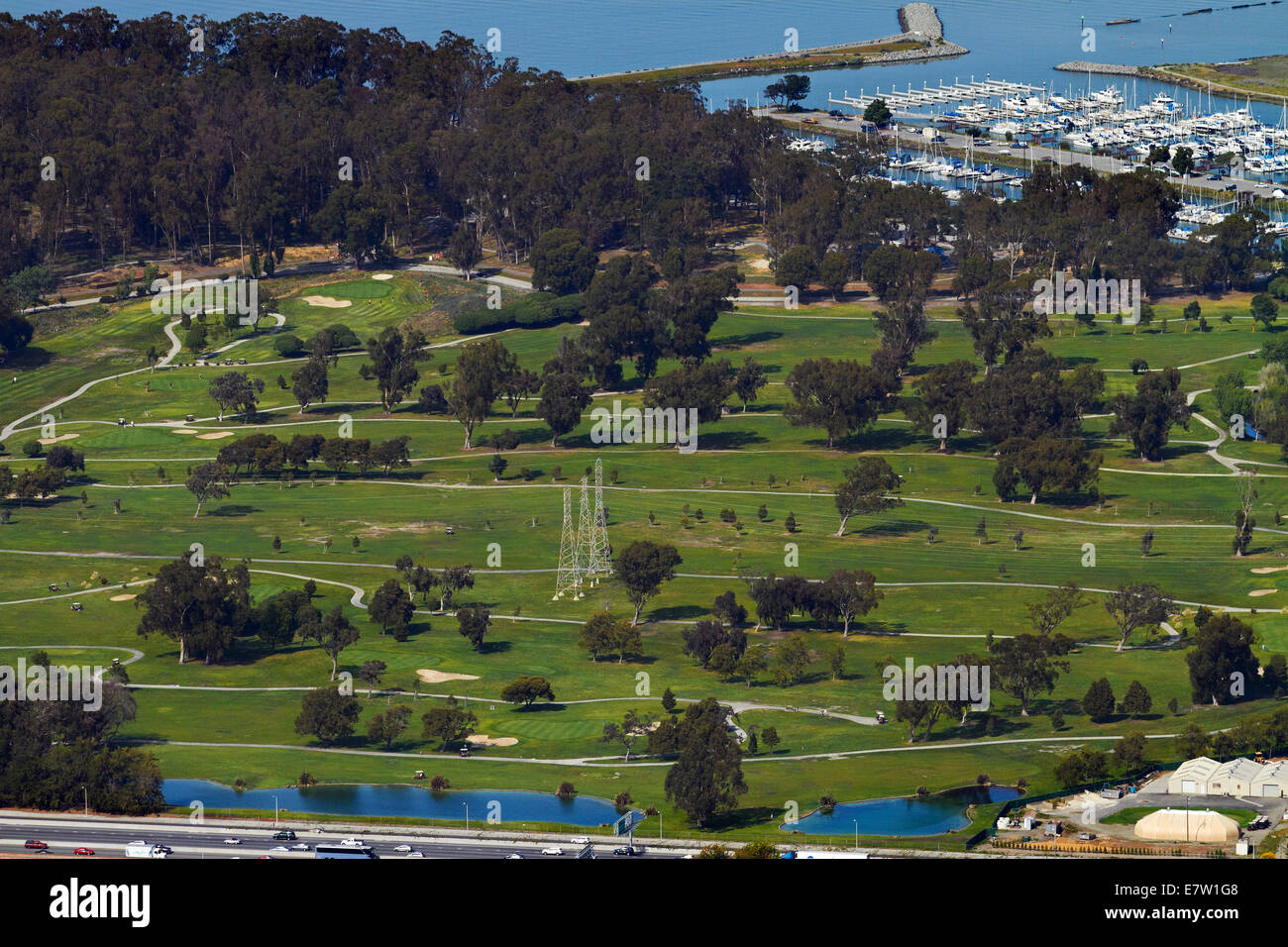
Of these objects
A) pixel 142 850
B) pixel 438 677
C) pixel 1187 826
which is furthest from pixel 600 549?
pixel 142 850

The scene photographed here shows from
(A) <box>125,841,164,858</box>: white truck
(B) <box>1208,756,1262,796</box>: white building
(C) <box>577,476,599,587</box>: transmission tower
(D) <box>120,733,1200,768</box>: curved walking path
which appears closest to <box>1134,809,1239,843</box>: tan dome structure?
(B) <box>1208,756,1262,796</box>: white building

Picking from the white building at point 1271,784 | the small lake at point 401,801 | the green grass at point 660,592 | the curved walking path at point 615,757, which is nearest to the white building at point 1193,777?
the white building at point 1271,784

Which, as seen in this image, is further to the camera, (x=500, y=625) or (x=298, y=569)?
(x=298, y=569)

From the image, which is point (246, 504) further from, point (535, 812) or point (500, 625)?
point (535, 812)

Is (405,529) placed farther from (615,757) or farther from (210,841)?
(210,841)

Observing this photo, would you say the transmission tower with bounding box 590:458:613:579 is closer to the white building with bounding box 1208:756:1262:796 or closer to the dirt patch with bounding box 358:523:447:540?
the dirt patch with bounding box 358:523:447:540
